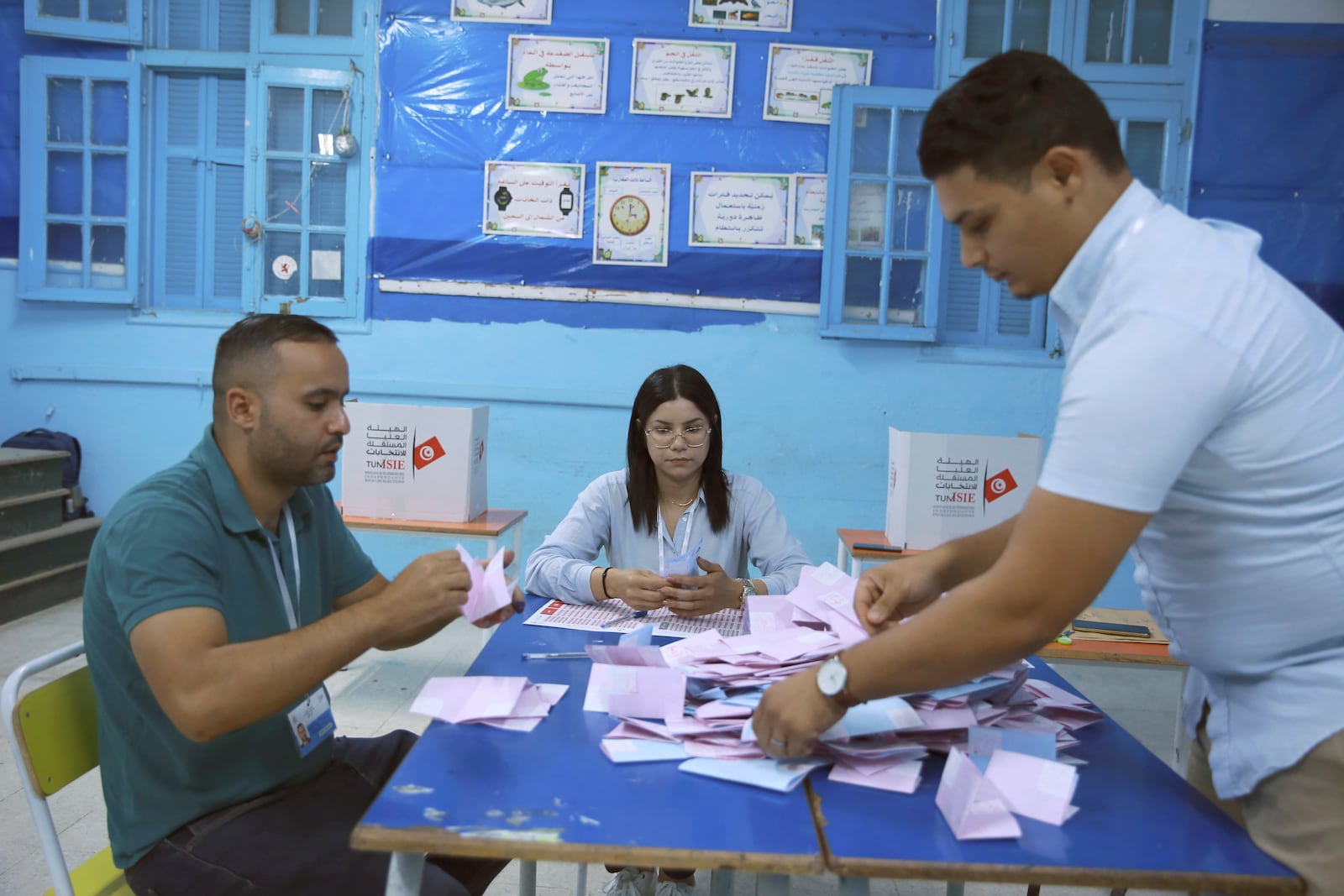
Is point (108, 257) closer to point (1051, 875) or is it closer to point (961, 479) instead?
point (961, 479)

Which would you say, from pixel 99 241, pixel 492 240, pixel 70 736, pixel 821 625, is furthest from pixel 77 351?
pixel 821 625

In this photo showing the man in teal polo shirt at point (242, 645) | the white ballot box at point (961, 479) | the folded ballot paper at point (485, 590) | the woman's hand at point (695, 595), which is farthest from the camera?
the white ballot box at point (961, 479)

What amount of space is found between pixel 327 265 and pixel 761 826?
432 centimetres

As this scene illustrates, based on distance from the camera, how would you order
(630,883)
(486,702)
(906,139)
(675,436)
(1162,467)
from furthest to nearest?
(906,139) → (675,436) → (630,883) → (486,702) → (1162,467)

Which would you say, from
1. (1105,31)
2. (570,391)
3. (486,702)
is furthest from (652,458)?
(1105,31)

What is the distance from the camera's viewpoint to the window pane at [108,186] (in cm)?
478

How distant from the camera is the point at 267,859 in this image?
1.36 meters

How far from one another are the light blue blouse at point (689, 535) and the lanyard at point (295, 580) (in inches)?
34.1

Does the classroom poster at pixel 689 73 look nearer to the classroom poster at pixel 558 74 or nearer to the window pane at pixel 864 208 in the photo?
the classroom poster at pixel 558 74

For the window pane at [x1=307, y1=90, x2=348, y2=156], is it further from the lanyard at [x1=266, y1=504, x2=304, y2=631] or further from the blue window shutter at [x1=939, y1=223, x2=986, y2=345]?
the lanyard at [x1=266, y1=504, x2=304, y2=631]

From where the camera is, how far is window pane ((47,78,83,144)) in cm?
476

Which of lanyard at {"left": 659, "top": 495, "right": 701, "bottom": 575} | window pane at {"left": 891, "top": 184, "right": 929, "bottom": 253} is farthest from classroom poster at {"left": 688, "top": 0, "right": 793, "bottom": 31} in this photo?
lanyard at {"left": 659, "top": 495, "right": 701, "bottom": 575}

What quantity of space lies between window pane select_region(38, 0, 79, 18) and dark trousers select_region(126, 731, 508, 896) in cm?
476

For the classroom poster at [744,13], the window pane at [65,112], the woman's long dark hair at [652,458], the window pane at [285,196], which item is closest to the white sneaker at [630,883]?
the woman's long dark hair at [652,458]
